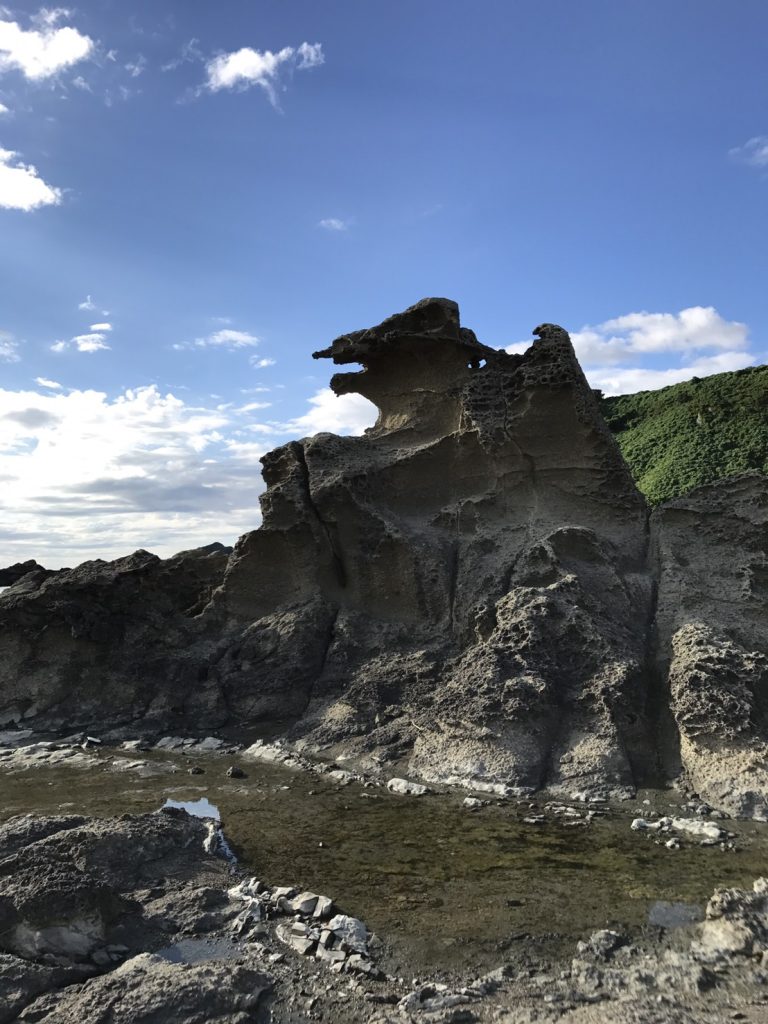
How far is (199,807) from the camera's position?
10.9 meters

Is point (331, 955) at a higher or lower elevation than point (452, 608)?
lower

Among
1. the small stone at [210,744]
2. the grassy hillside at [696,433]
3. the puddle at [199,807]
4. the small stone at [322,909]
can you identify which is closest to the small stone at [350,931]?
the small stone at [322,909]

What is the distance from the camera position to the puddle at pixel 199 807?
1046 centimetres

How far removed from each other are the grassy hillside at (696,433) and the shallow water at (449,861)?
18.9 meters

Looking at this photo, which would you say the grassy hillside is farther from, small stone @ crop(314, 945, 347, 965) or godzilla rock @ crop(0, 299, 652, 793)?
small stone @ crop(314, 945, 347, 965)

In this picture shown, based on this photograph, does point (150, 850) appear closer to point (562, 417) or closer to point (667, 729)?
point (667, 729)

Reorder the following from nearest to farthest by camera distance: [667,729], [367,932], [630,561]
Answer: [367,932]
[667,729]
[630,561]

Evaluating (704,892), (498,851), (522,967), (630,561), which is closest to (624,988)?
(522,967)

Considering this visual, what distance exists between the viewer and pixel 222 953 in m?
6.39

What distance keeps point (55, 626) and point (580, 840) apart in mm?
13636

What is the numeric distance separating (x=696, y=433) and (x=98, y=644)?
23.4 m

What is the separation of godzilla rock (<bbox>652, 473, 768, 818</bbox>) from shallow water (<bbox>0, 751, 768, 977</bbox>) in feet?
2.97

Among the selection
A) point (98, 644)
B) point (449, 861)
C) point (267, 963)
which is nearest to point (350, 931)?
point (267, 963)

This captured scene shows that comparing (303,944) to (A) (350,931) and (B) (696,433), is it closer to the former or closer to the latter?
(A) (350,931)
